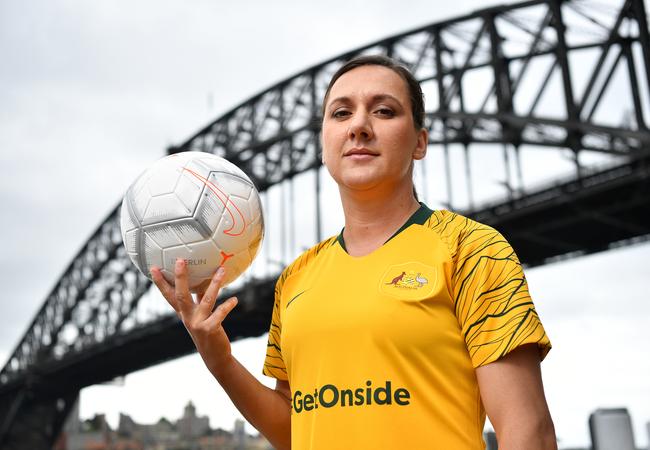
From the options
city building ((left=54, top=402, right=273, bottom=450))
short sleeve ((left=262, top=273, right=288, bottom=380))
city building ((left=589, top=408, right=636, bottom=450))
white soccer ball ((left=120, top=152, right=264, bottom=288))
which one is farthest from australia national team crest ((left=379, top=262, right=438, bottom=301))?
city building ((left=54, top=402, right=273, bottom=450))

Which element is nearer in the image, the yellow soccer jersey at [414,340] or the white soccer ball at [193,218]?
the yellow soccer jersey at [414,340]

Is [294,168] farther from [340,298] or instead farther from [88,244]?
[340,298]

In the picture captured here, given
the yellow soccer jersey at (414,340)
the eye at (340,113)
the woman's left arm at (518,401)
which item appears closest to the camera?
the woman's left arm at (518,401)

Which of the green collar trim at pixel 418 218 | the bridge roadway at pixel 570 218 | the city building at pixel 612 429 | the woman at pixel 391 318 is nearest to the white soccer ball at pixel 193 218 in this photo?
the woman at pixel 391 318

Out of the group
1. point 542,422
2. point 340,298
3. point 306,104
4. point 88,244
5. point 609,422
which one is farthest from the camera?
point 88,244

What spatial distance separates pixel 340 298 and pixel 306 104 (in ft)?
105

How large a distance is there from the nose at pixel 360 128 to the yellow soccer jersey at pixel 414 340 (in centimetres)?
32

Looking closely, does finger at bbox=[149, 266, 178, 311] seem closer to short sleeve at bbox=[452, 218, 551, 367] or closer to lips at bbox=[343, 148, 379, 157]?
lips at bbox=[343, 148, 379, 157]

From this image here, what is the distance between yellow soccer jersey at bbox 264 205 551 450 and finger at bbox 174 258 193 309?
377mm

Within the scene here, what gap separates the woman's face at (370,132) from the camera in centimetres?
231

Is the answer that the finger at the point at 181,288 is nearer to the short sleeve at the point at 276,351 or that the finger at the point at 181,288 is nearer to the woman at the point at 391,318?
the woman at the point at 391,318

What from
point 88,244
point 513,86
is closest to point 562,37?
point 513,86

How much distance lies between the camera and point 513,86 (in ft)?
78.4

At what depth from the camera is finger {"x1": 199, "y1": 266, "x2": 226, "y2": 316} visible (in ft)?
7.82
